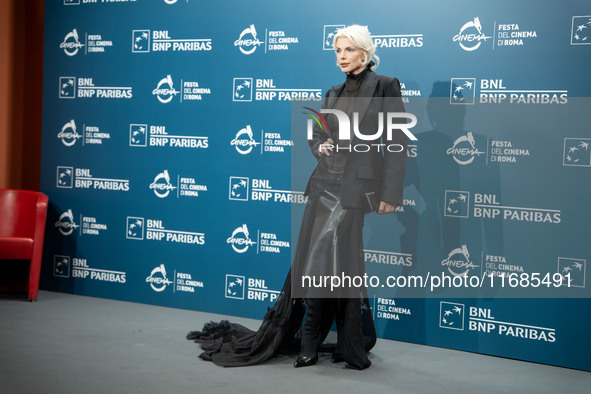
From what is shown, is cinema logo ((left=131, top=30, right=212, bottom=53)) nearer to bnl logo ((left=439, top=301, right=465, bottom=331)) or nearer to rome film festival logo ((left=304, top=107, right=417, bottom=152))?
rome film festival logo ((left=304, top=107, right=417, bottom=152))

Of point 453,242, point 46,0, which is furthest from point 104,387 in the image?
point 46,0

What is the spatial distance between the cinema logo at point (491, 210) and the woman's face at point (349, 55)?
1161 mm

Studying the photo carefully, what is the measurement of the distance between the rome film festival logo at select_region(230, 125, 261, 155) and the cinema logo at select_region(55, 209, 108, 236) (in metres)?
1.45

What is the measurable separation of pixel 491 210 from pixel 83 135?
3.55 m

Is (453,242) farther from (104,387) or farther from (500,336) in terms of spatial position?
(104,387)

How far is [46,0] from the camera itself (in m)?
5.95

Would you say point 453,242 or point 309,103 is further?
point 309,103

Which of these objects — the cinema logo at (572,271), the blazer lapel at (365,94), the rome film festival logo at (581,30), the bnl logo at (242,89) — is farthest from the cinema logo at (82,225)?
the rome film festival logo at (581,30)

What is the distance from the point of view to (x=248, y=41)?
518 centimetres

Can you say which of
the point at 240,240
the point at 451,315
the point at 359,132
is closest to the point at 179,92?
the point at 240,240

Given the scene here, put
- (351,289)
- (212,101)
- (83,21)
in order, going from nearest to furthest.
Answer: (351,289) < (212,101) < (83,21)

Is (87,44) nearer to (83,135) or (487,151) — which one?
(83,135)

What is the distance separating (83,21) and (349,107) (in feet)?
9.81

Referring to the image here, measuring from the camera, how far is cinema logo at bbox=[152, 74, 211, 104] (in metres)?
5.38
